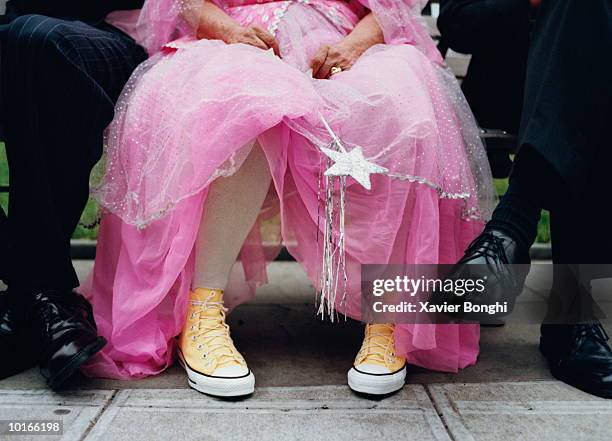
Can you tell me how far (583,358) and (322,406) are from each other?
598 millimetres

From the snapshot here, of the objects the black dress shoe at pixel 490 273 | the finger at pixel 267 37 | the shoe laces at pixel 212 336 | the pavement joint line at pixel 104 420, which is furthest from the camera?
the finger at pixel 267 37

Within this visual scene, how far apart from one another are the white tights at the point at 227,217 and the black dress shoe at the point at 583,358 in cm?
78

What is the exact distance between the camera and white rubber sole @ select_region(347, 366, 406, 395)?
133cm

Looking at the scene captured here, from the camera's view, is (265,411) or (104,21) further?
(104,21)

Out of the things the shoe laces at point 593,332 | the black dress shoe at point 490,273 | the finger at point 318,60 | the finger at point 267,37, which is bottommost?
the shoe laces at point 593,332

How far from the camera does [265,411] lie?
49.8 inches

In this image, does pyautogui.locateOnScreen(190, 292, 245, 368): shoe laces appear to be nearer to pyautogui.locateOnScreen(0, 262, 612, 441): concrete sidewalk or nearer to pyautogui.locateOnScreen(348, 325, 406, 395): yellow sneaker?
pyautogui.locateOnScreen(0, 262, 612, 441): concrete sidewalk

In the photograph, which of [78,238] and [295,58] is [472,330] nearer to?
[295,58]

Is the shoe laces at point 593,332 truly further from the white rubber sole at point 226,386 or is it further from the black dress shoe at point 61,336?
the black dress shoe at point 61,336

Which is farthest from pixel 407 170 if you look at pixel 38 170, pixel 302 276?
pixel 302 276

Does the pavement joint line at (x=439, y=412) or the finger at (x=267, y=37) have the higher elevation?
the finger at (x=267, y=37)

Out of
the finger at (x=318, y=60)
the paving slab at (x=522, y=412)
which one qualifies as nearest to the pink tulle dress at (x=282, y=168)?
the finger at (x=318, y=60)

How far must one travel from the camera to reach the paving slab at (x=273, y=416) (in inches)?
45.8

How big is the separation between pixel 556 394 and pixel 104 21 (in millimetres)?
1469
